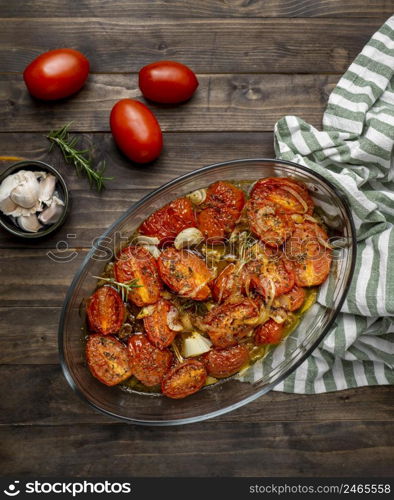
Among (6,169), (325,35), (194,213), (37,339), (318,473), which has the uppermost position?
(325,35)

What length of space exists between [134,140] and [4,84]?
1.77 ft

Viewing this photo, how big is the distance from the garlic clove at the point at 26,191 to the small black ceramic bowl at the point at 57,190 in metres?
0.05

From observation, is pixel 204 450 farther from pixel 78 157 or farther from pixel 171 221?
pixel 78 157

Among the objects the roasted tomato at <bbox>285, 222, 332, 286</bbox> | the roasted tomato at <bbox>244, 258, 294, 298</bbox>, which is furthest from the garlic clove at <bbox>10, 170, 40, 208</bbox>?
the roasted tomato at <bbox>285, 222, 332, 286</bbox>

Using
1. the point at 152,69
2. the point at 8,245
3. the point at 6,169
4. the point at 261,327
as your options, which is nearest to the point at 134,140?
the point at 152,69

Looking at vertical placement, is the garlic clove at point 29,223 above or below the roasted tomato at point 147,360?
above

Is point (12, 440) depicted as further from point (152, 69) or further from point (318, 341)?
Result: point (152, 69)

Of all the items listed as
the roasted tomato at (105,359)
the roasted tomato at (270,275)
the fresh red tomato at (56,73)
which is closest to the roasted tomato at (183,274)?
the roasted tomato at (270,275)

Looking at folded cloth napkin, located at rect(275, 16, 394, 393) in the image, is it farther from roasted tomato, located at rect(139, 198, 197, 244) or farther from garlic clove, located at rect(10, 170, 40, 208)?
garlic clove, located at rect(10, 170, 40, 208)

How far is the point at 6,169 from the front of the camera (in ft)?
5.77

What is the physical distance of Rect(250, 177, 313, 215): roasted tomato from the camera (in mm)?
1641

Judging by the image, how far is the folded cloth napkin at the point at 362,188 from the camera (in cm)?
168

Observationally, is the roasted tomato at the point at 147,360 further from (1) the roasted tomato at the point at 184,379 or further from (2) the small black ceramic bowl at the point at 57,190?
(2) the small black ceramic bowl at the point at 57,190

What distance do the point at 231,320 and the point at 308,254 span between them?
1.06ft
